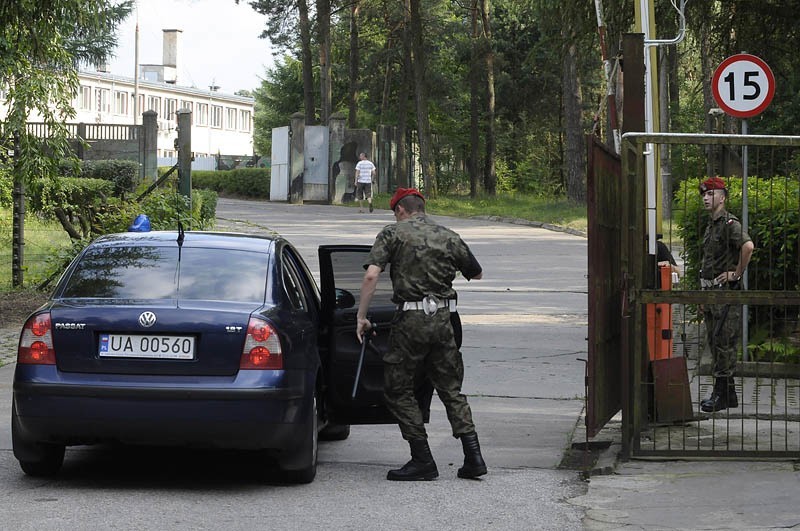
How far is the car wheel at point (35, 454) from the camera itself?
23.5 ft

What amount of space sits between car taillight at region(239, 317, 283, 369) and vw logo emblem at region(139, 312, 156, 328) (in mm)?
492

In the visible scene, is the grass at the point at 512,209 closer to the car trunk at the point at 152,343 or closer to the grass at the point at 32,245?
the grass at the point at 32,245

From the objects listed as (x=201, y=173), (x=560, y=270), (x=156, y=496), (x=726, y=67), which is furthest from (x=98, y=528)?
(x=201, y=173)

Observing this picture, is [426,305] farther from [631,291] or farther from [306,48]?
[306,48]

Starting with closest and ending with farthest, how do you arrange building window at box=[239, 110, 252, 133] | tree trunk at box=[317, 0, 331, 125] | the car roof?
the car roof < tree trunk at box=[317, 0, 331, 125] < building window at box=[239, 110, 252, 133]

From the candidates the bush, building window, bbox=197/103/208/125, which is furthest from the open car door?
building window, bbox=197/103/208/125

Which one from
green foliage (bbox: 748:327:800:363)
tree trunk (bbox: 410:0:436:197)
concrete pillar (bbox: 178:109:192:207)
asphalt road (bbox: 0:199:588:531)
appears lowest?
asphalt road (bbox: 0:199:588:531)

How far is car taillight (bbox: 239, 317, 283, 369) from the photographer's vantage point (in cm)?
699

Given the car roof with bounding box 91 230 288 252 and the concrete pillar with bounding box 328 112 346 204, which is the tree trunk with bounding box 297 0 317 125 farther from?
the car roof with bounding box 91 230 288 252

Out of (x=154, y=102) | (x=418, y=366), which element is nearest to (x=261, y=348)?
(x=418, y=366)

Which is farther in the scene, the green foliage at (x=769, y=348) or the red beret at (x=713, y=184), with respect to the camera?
the green foliage at (x=769, y=348)

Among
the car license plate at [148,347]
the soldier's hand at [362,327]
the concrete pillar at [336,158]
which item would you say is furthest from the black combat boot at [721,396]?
the concrete pillar at [336,158]

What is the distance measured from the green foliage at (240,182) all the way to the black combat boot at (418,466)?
43170 millimetres

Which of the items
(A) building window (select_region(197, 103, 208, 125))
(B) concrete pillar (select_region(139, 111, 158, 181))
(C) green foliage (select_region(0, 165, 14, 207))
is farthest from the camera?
(A) building window (select_region(197, 103, 208, 125))
